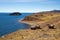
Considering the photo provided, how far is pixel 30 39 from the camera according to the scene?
23.9 m

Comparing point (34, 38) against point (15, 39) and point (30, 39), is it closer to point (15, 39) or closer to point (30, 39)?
point (30, 39)

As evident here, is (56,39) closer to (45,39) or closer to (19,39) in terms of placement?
(45,39)

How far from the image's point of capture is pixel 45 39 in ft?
77.1

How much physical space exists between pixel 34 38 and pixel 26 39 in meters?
1.36

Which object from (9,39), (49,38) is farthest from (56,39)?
(9,39)

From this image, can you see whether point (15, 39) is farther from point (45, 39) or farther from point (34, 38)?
point (45, 39)

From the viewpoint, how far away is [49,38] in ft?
79.2

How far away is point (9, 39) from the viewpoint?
24.7 meters

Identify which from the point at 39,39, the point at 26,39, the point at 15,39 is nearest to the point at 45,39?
the point at 39,39

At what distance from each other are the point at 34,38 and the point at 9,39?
3703mm

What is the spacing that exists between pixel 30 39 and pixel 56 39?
3.68 meters

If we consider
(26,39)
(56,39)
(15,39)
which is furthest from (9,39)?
(56,39)

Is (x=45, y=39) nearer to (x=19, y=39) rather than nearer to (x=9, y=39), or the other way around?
(x=19, y=39)

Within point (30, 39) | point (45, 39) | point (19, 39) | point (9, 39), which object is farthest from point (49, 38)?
point (9, 39)
